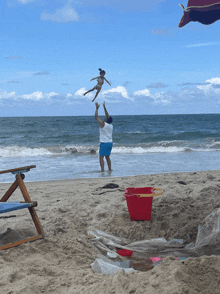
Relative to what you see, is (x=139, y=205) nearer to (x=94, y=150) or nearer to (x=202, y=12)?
(x=202, y=12)

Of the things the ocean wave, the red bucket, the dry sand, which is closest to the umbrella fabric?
the red bucket

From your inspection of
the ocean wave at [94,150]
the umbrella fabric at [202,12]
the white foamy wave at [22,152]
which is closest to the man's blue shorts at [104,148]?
the umbrella fabric at [202,12]

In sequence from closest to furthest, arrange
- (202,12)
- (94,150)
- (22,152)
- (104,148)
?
(202,12)
(104,148)
(94,150)
(22,152)

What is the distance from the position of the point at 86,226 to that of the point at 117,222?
1.32 ft

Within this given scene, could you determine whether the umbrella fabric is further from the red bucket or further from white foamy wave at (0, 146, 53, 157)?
white foamy wave at (0, 146, 53, 157)

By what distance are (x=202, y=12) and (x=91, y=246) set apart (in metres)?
2.83

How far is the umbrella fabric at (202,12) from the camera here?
304 centimetres

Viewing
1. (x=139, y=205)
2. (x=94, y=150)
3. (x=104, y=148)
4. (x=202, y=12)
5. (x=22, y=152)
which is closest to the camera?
(x=202, y=12)

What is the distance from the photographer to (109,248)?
321cm

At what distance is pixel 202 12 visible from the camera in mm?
3111

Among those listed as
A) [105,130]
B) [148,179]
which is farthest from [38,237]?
[105,130]

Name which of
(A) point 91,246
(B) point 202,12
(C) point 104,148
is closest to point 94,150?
(C) point 104,148

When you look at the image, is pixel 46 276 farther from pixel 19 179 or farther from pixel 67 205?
pixel 67 205

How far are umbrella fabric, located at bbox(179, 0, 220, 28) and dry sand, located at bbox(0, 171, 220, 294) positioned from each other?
7.55 feet
